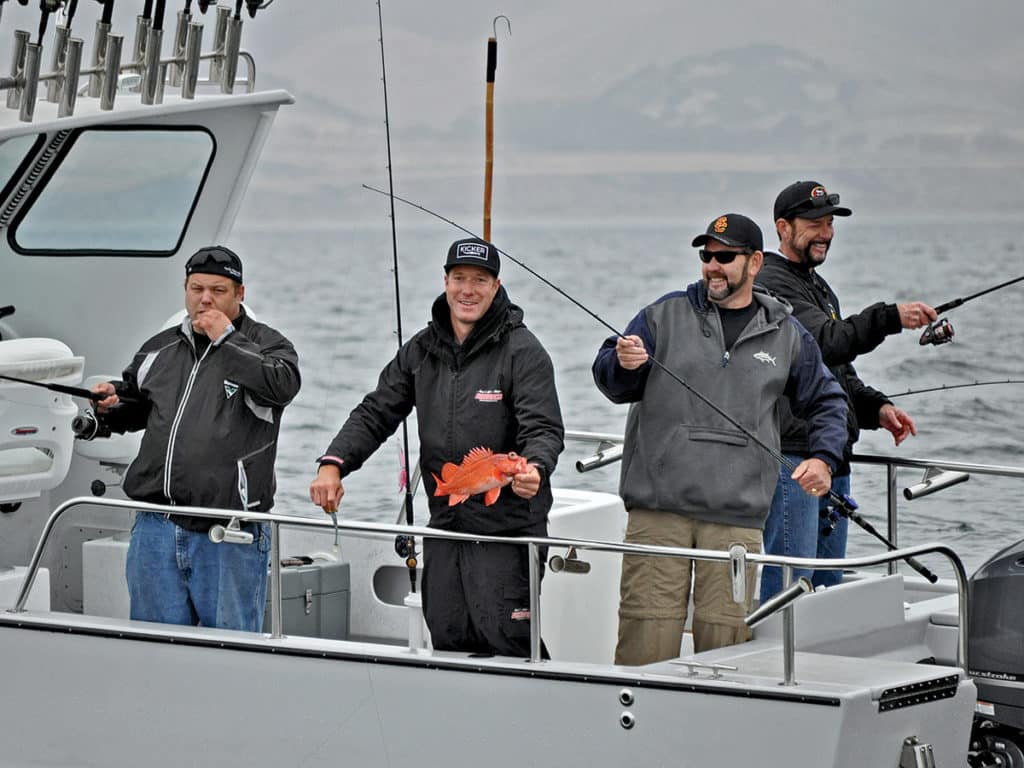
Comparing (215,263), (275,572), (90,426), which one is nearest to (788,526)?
(275,572)

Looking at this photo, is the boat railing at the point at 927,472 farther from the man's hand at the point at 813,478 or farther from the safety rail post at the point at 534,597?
the safety rail post at the point at 534,597

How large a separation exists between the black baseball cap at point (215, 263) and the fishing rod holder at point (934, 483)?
2.31 meters

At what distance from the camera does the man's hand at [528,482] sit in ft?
14.7

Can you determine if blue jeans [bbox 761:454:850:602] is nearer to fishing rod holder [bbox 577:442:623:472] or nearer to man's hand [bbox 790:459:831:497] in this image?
man's hand [bbox 790:459:831:497]

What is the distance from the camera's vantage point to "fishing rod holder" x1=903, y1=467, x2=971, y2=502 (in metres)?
5.71

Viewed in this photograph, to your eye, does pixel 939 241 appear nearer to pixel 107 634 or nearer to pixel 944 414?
pixel 944 414

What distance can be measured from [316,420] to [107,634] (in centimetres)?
1529

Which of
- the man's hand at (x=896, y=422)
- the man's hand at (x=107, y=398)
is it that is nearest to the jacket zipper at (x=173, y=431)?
the man's hand at (x=107, y=398)

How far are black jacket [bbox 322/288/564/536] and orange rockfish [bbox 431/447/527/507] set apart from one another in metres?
0.09

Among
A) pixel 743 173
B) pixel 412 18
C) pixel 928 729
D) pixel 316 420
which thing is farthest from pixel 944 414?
pixel 928 729

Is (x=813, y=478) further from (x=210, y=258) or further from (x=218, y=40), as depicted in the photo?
(x=218, y=40)

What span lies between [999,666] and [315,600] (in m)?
2.31

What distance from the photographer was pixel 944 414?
62.0ft

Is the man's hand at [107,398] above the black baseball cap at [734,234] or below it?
below
